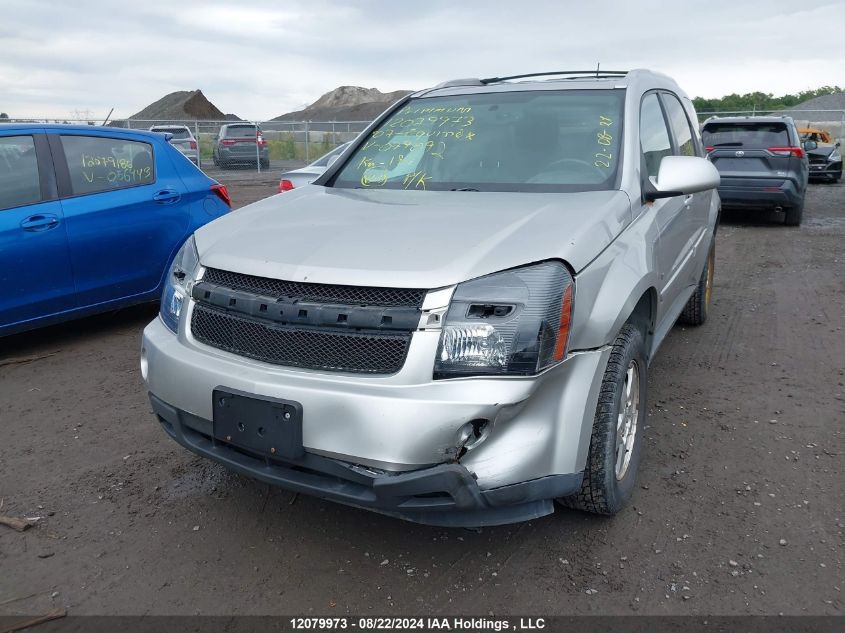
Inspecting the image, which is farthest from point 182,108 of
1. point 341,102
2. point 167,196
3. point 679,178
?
point 679,178

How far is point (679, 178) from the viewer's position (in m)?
3.32

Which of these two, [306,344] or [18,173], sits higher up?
[18,173]

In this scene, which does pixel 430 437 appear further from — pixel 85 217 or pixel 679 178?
pixel 85 217

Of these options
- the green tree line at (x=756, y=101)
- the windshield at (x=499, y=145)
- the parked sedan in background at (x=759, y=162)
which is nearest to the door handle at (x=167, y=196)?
the windshield at (x=499, y=145)

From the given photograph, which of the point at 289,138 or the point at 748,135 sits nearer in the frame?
the point at 748,135

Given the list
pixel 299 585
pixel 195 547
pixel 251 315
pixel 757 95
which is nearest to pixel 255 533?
pixel 195 547

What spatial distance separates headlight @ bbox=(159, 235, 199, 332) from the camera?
299 cm

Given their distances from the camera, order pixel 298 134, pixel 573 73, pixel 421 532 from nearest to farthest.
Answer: pixel 421 532
pixel 573 73
pixel 298 134

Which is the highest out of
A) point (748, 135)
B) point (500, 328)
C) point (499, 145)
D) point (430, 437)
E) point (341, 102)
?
point (341, 102)

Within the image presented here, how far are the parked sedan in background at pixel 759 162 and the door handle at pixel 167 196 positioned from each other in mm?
8086

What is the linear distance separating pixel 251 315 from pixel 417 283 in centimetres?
66

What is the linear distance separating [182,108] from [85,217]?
5845 centimetres

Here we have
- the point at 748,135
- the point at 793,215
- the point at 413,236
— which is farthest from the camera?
the point at 793,215

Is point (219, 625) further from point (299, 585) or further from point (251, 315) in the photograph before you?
point (251, 315)
